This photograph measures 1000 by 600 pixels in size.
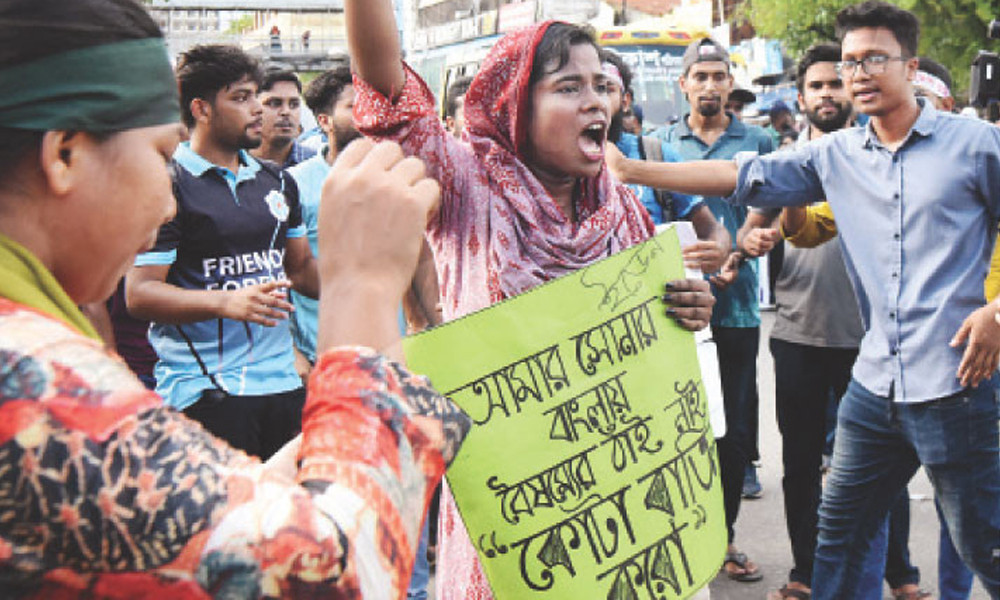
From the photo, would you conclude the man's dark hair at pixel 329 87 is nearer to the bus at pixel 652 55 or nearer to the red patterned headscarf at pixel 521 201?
the red patterned headscarf at pixel 521 201

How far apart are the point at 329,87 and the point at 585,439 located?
3818 mm

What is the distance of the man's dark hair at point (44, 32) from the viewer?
0.87m

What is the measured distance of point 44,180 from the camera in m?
0.93

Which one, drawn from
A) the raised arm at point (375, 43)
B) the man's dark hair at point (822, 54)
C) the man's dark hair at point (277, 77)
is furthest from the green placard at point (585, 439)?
the man's dark hair at point (277, 77)

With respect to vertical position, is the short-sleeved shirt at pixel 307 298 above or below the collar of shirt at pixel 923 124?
below

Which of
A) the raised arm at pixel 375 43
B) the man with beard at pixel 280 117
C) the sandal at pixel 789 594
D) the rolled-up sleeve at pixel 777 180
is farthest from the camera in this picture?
the man with beard at pixel 280 117

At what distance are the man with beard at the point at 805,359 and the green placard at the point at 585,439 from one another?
1889 mm

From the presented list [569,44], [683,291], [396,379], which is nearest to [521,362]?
[683,291]

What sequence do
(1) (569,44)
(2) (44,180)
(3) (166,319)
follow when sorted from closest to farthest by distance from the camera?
(2) (44,180)
(1) (569,44)
(3) (166,319)

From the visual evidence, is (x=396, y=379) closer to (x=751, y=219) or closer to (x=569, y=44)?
(x=569, y=44)

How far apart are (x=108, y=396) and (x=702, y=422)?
1584mm

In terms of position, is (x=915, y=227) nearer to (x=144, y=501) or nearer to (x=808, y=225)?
(x=808, y=225)

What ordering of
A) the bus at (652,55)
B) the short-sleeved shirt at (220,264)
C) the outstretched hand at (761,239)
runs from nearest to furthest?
the short-sleeved shirt at (220,264) → the outstretched hand at (761,239) → the bus at (652,55)

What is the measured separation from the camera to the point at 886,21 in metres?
3.44
